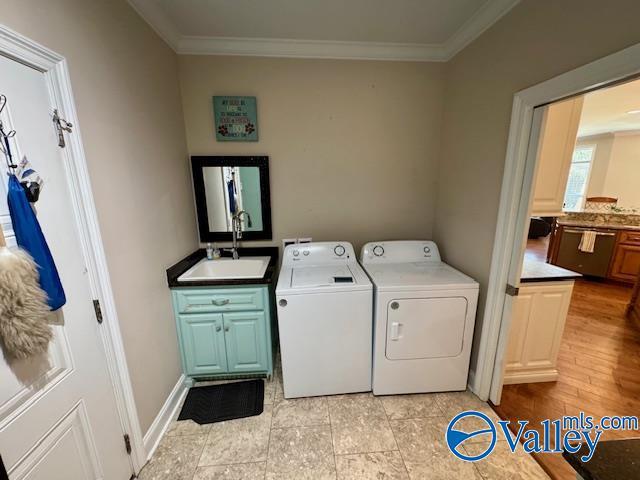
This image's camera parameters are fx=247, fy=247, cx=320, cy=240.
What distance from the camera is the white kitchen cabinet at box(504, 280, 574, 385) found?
1.86 metres

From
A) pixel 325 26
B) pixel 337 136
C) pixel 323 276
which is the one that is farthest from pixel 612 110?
pixel 323 276

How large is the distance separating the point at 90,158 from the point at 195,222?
1.15 meters

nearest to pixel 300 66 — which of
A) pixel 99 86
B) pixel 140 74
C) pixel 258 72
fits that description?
pixel 258 72

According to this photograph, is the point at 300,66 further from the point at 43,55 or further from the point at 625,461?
the point at 625,461

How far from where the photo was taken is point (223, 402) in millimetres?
1831

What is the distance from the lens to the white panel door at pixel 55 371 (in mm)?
824

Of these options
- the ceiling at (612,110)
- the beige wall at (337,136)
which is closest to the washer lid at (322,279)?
the beige wall at (337,136)

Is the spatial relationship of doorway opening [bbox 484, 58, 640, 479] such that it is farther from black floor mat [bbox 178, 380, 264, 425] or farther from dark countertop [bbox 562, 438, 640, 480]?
black floor mat [bbox 178, 380, 264, 425]

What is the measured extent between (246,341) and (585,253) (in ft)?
17.6

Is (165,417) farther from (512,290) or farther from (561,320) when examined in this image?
(561,320)

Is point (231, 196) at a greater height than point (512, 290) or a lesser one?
greater

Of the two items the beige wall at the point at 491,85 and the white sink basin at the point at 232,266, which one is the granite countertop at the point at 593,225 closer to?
the beige wall at the point at 491,85

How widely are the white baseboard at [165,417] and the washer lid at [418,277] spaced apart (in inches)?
65.3

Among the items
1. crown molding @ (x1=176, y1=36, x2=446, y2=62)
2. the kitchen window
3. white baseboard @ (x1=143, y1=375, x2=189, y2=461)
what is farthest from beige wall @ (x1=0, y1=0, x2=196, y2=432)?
the kitchen window
